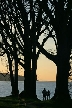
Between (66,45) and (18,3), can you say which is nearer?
(66,45)

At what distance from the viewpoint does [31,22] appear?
3114cm

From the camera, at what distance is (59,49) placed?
995 inches

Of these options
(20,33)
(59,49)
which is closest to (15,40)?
(20,33)

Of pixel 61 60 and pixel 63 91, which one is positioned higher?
pixel 61 60

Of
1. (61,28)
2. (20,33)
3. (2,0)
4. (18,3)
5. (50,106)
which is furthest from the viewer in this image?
(20,33)

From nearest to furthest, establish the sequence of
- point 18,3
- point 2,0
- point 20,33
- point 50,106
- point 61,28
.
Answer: point 50,106
point 61,28
point 18,3
point 2,0
point 20,33

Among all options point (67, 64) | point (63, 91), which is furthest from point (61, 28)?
point (63, 91)

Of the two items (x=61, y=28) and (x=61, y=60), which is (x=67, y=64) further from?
(x=61, y=28)

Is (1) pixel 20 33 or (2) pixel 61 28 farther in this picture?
(1) pixel 20 33

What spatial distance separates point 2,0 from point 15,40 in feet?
14.0

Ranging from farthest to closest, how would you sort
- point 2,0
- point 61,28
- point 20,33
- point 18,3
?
1. point 20,33
2. point 2,0
3. point 18,3
4. point 61,28

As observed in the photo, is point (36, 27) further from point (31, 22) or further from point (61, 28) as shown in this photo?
point (61, 28)

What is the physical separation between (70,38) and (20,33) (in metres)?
→ 8.10

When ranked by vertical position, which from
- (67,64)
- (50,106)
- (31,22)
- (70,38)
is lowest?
(50,106)
